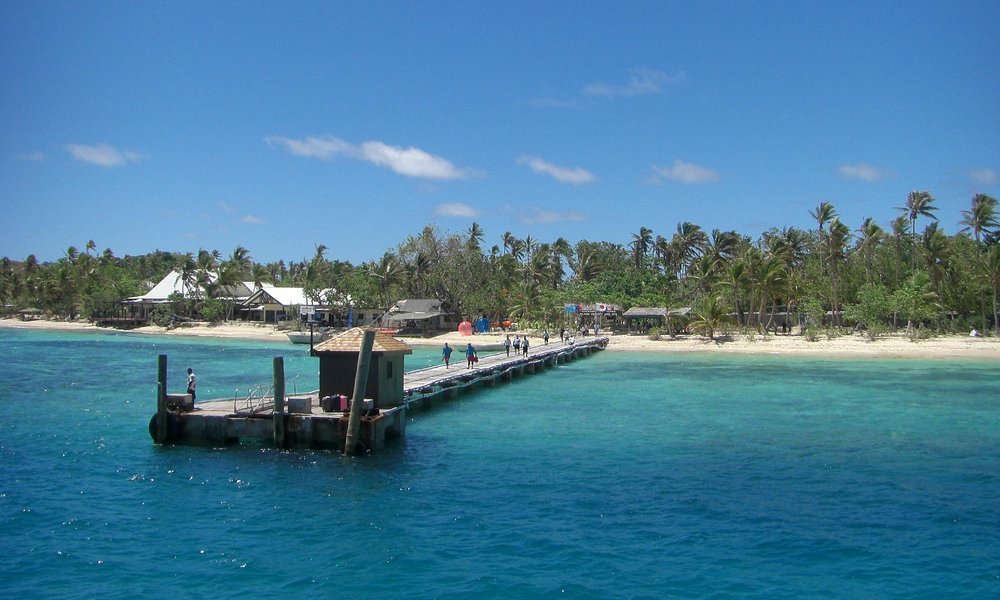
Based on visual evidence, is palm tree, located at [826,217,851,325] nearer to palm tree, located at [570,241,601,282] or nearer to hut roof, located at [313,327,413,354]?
palm tree, located at [570,241,601,282]

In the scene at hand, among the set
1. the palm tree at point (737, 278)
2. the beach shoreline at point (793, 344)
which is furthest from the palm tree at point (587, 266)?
the palm tree at point (737, 278)

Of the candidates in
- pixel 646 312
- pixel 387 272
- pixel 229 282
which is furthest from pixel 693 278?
pixel 229 282

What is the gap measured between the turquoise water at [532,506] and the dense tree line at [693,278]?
111 ft

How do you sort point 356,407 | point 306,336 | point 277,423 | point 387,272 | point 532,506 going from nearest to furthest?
point 532,506 < point 356,407 < point 277,423 < point 306,336 < point 387,272

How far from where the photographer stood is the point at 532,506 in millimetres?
16141

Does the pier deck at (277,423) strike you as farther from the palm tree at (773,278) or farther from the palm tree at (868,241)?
the palm tree at (868,241)

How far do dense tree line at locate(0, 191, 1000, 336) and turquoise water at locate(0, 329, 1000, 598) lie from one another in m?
33.9

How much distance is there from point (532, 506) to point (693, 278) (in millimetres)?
61744

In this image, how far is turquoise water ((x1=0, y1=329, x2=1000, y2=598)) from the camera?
40.8 feet

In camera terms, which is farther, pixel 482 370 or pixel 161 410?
pixel 482 370

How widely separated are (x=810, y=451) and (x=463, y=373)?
16.3 metres

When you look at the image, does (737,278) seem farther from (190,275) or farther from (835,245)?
(190,275)

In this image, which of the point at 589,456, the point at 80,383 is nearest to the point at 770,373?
the point at 589,456

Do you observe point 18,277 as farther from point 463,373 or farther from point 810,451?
point 810,451
